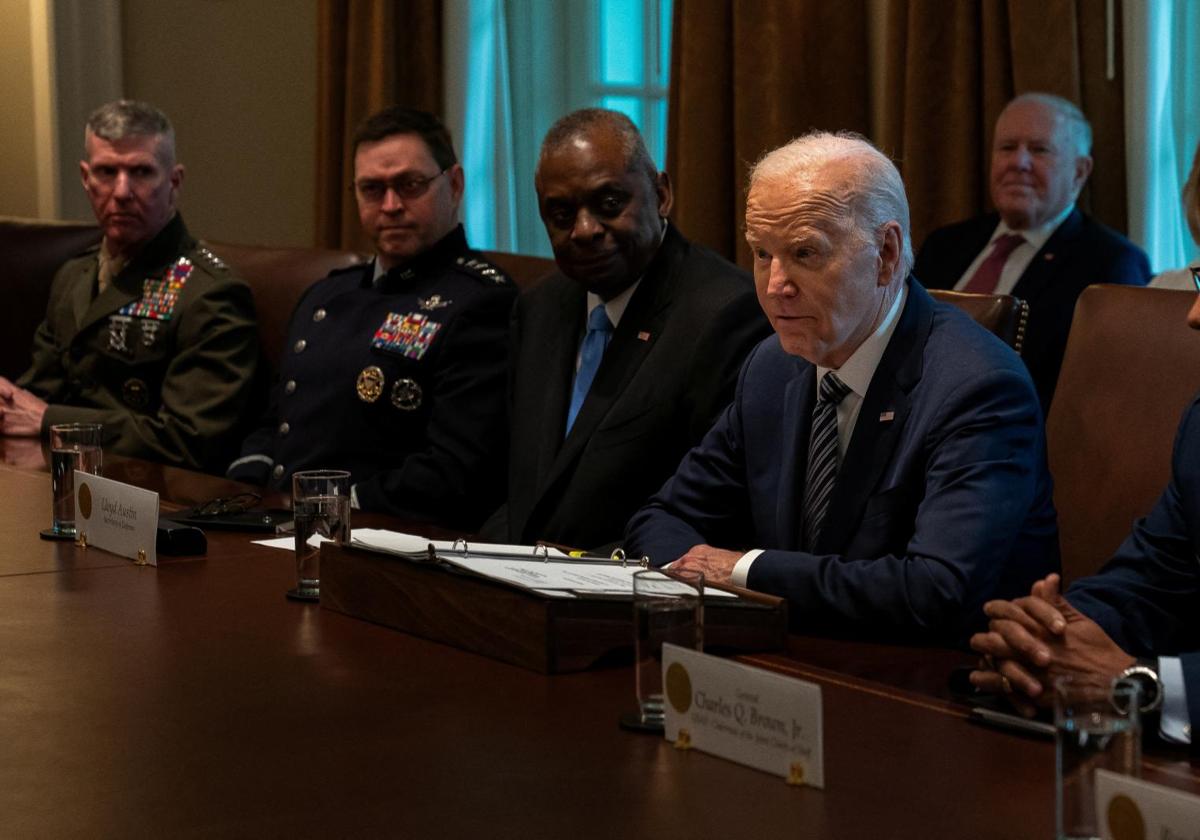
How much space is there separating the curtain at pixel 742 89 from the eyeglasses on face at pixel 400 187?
3.63ft

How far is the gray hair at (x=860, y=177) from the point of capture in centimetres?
238

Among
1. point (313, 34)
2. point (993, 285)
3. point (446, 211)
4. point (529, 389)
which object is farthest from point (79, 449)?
point (313, 34)

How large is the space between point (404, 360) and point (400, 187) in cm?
43

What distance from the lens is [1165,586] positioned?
6.83ft

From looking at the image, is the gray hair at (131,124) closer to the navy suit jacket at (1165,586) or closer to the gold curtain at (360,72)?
the gold curtain at (360,72)

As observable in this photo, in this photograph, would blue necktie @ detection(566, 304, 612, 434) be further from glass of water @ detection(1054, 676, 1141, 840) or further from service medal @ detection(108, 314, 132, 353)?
glass of water @ detection(1054, 676, 1141, 840)

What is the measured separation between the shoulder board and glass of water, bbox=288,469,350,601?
1.53 m

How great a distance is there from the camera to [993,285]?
14.0ft

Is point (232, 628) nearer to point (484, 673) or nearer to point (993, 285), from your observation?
point (484, 673)

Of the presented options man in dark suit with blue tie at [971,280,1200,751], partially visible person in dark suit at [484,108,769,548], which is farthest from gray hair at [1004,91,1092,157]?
man in dark suit with blue tie at [971,280,1200,751]

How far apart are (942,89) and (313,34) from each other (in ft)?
9.16

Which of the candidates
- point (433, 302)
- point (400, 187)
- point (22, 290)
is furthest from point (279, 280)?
point (22, 290)

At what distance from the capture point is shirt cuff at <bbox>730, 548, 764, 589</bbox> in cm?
223

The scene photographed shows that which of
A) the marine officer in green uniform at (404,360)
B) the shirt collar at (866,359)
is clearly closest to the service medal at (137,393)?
the marine officer in green uniform at (404,360)
